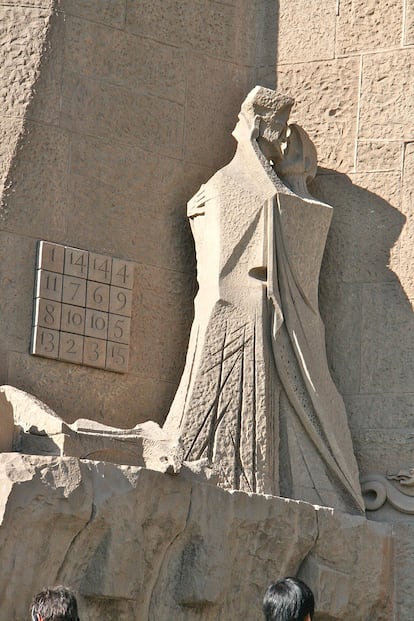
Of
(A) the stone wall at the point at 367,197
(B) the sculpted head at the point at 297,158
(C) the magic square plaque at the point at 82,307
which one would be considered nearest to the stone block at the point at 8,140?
(C) the magic square plaque at the point at 82,307

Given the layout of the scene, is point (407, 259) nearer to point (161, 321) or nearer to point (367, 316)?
point (367, 316)

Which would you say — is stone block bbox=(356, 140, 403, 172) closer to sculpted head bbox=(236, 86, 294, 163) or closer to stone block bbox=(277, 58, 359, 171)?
stone block bbox=(277, 58, 359, 171)

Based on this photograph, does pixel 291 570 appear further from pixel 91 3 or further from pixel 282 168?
pixel 91 3

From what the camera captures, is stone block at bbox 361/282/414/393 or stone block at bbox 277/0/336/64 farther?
stone block at bbox 277/0/336/64

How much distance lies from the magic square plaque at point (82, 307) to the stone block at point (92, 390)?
49 mm

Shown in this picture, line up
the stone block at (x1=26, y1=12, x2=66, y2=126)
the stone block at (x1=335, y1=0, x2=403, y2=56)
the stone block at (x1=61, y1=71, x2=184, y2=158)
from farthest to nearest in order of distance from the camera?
the stone block at (x1=335, y1=0, x2=403, y2=56) < the stone block at (x1=61, y1=71, x2=184, y2=158) < the stone block at (x1=26, y1=12, x2=66, y2=126)

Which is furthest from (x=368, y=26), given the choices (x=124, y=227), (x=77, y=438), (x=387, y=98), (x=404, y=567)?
(x=77, y=438)

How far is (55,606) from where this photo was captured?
416 cm

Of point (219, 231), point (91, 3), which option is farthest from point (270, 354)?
point (91, 3)

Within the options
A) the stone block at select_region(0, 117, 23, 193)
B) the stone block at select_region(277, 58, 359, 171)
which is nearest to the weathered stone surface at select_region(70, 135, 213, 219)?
the stone block at select_region(0, 117, 23, 193)

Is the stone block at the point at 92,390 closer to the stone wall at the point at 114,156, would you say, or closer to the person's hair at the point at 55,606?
the stone wall at the point at 114,156

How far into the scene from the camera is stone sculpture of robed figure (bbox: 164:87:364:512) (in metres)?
7.09

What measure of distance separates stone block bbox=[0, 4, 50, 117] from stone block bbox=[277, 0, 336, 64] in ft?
4.12

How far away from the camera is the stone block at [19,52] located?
7.15m
